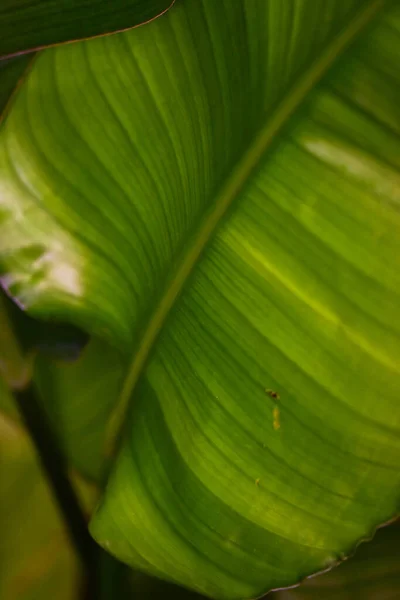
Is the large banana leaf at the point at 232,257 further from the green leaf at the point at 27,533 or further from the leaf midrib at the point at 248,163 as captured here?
the green leaf at the point at 27,533

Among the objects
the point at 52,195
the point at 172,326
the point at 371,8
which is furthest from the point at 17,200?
the point at 371,8

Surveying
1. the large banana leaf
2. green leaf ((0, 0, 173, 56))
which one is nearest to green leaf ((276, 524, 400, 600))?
the large banana leaf

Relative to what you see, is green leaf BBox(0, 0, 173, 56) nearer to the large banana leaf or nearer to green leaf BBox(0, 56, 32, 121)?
the large banana leaf

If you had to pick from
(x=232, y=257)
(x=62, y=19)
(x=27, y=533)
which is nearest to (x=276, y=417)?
(x=232, y=257)

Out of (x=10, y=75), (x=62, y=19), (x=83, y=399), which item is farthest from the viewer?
(x=83, y=399)

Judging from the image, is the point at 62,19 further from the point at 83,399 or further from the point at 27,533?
the point at 27,533

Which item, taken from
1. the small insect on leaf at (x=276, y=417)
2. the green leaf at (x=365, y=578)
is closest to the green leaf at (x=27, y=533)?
the green leaf at (x=365, y=578)
